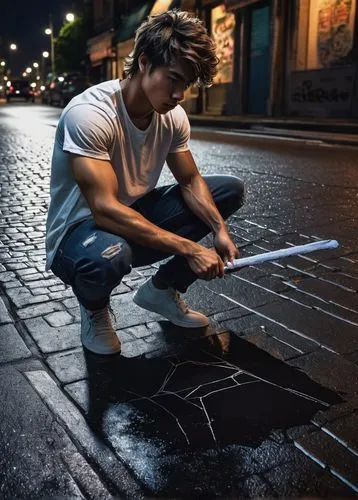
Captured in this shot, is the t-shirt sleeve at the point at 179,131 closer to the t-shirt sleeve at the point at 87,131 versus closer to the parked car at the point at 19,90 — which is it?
the t-shirt sleeve at the point at 87,131

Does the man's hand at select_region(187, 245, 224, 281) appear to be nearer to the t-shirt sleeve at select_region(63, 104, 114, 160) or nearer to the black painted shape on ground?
the black painted shape on ground

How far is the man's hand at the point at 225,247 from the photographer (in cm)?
271

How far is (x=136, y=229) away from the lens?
7.85 feet

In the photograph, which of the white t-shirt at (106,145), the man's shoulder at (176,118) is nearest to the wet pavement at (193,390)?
the white t-shirt at (106,145)

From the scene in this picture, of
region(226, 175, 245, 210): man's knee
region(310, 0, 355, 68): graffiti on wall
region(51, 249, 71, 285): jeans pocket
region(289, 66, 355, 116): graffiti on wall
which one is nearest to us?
region(51, 249, 71, 285): jeans pocket

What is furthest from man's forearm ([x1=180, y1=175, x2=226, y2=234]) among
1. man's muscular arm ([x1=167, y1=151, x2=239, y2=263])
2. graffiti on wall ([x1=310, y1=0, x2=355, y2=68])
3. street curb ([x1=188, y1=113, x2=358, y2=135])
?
graffiti on wall ([x1=310, y1=0, x2=355, y2=68])

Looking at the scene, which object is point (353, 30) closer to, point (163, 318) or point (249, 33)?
point (249, 33)

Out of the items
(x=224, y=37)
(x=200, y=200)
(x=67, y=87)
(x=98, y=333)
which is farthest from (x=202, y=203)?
(x=67, y=87)

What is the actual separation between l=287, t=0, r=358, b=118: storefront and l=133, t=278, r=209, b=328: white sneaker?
43.8 feet

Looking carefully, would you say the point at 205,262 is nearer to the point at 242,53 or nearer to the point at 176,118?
the point at 176,118

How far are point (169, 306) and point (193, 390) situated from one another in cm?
71

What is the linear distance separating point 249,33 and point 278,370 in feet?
63.5

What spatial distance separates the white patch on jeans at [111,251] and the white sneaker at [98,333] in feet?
1.32

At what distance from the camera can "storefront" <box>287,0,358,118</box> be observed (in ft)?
49.2
